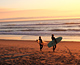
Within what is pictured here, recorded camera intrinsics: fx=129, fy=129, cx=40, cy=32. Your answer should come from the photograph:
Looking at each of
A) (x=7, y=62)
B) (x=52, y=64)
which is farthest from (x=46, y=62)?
(x=7, y=62)

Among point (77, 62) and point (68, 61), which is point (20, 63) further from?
point (77, 62)

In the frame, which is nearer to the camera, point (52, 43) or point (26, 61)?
point (26, 61)

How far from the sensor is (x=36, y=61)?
8.36 metres

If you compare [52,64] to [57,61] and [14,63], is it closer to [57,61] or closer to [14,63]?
[57,61]

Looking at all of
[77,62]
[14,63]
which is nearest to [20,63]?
[14,63]

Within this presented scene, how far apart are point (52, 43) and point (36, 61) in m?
3.11

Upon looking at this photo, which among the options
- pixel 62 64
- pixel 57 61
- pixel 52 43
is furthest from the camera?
pixel 52 43

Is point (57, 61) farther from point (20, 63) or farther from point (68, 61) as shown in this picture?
point (20, 63)

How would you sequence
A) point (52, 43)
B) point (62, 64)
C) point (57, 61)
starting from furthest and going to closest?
point (52, 43) < point (57, 61) < point (62, 64)

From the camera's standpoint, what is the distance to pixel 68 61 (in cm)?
827

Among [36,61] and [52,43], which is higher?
[52,43]

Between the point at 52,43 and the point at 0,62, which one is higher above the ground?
the point at 52,43

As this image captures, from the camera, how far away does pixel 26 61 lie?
27.6 ft

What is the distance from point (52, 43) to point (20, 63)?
12.7 feet
